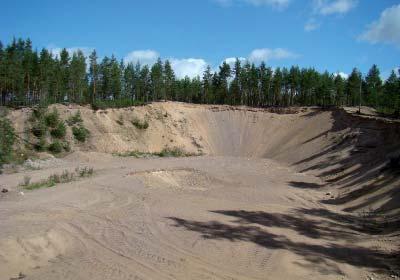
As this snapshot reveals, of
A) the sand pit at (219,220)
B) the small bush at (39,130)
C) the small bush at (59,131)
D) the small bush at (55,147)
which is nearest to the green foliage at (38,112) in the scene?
the small bush at (39,130)

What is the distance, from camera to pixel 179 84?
8712 cm

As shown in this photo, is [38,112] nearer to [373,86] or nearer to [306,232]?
[306,232]

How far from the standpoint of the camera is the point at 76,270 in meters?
10.6

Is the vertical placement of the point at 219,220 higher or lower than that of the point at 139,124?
lower

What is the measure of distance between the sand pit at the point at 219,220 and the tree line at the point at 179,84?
3110 cm

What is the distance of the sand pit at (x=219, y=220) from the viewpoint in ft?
35.4

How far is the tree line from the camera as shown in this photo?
219 ft

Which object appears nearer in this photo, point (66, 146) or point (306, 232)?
point (306, 232)

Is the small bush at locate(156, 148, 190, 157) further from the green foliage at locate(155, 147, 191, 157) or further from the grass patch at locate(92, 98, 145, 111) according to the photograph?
the grass patch at locate(92, 98, 145, 111)

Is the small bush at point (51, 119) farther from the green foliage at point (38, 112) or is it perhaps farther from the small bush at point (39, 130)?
the small bush at point (39, 130)

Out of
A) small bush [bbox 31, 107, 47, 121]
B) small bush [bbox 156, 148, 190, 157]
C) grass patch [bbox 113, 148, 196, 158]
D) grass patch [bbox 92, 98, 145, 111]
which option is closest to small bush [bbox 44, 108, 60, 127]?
small bush [bbox 31, 107, 47, 121]

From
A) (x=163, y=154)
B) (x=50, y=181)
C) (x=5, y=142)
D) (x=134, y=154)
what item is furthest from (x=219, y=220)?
(x=163, y=154)

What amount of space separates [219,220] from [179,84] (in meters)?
73.1

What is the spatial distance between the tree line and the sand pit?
→ 3110 cm
